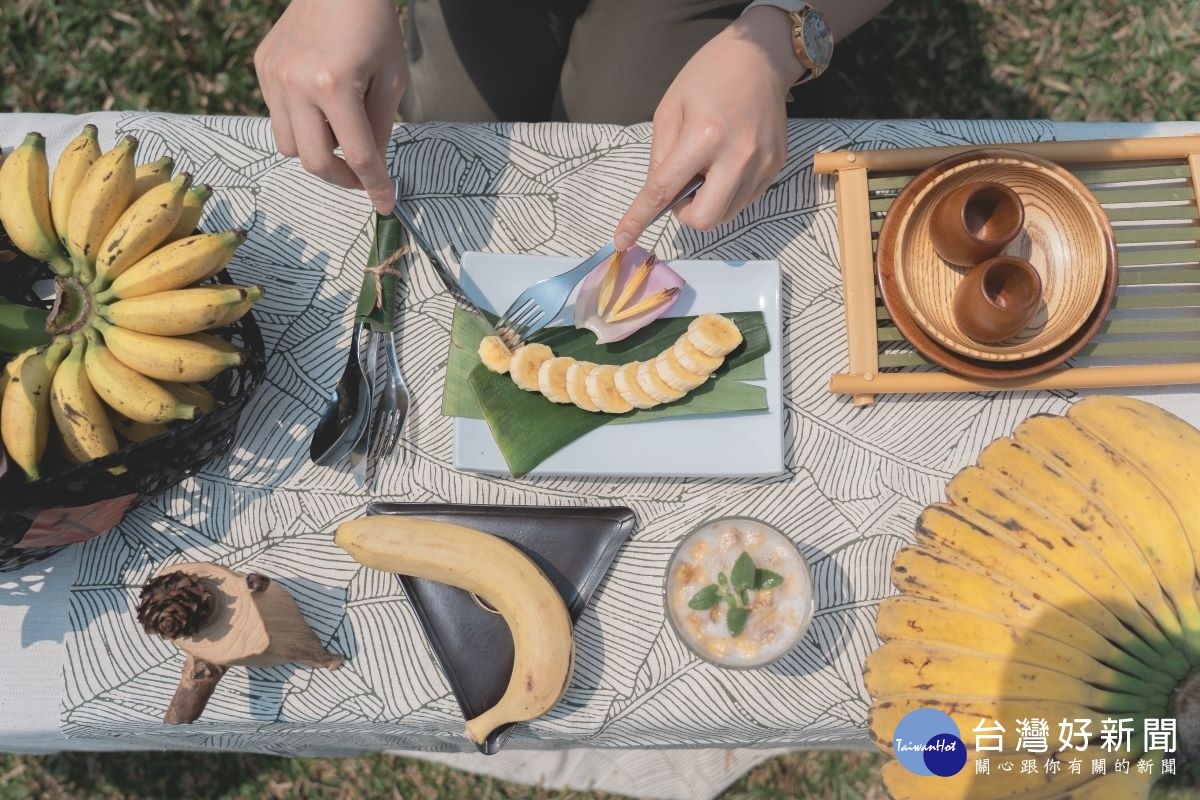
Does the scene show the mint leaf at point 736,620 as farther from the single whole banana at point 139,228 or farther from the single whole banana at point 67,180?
the single whole banana at point 67,180

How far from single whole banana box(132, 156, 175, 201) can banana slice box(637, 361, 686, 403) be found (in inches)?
31.7

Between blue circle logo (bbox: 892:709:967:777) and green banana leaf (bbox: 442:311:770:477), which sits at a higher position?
green banana leaf (bbox: 442:311:770:477)

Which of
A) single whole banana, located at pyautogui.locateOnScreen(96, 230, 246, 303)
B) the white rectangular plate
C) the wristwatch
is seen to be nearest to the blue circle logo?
the white rectangular plate

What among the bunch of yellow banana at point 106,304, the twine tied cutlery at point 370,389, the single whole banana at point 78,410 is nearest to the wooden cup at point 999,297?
the twine tied cutlery at point 370,389

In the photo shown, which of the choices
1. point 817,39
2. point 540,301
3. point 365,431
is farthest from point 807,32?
point 365,431

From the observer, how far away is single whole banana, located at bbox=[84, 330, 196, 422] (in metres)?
0.99

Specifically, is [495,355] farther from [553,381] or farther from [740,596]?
[740,596]

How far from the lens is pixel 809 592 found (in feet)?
3.66

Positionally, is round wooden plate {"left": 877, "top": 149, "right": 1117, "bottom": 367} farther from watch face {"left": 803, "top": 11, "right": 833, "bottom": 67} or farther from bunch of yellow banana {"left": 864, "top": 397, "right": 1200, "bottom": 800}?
watch face {"left": 803, "top": 11, "right": 833, "bottom": 67}

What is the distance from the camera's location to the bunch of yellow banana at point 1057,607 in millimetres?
922

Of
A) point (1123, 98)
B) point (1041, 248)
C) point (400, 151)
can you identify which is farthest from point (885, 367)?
point (1123, 98)

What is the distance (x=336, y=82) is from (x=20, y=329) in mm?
575

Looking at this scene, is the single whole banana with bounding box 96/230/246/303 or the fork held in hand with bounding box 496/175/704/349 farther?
the fork held in hand with bounding box 496/175/704/349

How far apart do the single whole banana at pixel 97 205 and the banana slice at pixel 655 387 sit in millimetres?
831
